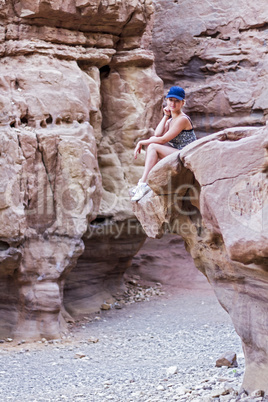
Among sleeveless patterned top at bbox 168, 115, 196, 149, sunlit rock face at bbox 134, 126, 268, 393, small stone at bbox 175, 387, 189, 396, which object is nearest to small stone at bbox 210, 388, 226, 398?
sunlit rock face at bbox 134, 126, 268, 393

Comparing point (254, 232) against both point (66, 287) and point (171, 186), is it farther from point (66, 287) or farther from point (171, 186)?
point (66, 287)

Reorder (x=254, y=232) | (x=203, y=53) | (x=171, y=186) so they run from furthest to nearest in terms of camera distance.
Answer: (x=203, y=53) → (x=171, y=186) → (x=254, y=232)

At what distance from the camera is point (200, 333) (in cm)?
856

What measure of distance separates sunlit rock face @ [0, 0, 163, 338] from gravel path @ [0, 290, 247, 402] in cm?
77

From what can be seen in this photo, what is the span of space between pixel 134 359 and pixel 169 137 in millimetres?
3381

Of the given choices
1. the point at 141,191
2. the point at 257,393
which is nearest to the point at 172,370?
the point at 257,393

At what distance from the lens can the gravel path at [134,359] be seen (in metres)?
5.54

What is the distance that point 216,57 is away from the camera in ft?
37.5

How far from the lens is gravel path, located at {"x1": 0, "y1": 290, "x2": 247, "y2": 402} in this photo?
5.54 meters

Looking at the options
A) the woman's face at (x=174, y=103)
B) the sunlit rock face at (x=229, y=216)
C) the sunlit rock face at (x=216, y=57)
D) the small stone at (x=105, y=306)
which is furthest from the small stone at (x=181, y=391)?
the sunlit rock face at (x=216, y=57)

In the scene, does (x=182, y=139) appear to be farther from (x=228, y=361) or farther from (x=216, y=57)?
(x=216, y=57)

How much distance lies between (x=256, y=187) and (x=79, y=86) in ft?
19.2

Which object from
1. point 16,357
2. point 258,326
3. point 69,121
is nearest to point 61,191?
point 69,121

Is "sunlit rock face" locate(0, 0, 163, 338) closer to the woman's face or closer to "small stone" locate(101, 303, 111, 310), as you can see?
"small stone" locate(101, 303, 111, 310)
